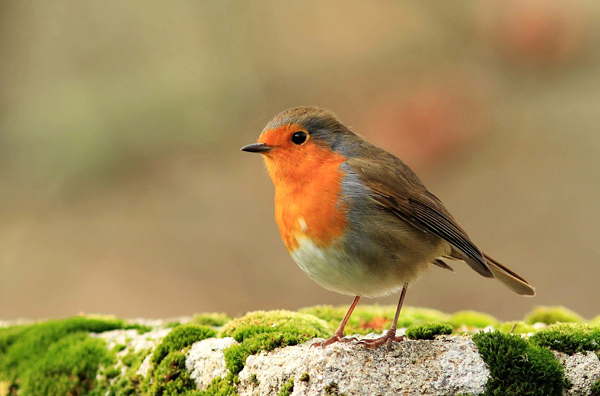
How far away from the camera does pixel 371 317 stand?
4691 mm

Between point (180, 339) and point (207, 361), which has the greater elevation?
point (180, 339)

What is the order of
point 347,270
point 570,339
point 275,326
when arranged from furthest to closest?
point 275,326 → point 347,270 → point 570,339

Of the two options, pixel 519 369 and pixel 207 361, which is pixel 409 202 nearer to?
pixel 519 369

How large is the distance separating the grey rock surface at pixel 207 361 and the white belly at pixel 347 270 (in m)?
0.61

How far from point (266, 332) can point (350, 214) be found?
791 mm

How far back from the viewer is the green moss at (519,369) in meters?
2.89

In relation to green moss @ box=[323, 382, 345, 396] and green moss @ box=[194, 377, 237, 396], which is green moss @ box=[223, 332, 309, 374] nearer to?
green moss @ box=[194, 377, 237, 396]

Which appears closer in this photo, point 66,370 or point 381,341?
point 381,341

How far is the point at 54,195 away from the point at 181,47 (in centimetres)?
282

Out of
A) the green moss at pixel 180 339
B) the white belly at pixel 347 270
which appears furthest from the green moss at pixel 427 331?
the green moss at pixel 180 339

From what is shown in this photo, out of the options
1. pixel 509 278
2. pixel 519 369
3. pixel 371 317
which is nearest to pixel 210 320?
pixel 371 317

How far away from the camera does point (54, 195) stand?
30.7 feet

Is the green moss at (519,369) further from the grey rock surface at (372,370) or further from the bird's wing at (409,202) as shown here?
the bird's wing at (409,202)

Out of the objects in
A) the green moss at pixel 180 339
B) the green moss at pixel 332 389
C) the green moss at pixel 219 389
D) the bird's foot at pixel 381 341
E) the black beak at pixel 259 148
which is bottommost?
the green moss at pixel 332 389
